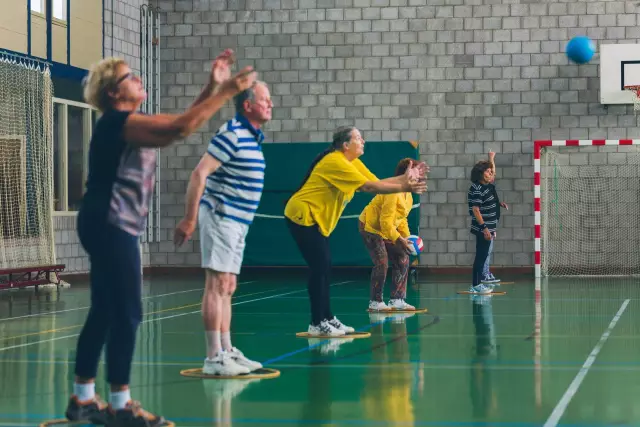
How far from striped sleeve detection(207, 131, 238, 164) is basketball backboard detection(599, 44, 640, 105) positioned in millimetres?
14739

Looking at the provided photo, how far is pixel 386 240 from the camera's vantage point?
12586 millimetres

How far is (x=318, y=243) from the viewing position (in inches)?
365

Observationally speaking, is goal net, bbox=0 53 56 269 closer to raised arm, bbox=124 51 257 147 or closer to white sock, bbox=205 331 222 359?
white sock, bbox=205 331 222 359

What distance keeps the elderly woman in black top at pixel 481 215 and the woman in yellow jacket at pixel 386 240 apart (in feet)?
10.6

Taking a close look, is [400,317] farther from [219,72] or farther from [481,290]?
[219,72]

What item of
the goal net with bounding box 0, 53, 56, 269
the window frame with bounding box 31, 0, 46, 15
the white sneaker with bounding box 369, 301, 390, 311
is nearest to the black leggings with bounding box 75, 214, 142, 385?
the white sneaker with bounding box 369, 301, 390, 311

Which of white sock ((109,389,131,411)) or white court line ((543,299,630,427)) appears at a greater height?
white sock ((109,389,131,411))

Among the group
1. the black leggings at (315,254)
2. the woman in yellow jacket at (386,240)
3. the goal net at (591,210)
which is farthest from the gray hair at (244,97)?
the goal net at (591,210)

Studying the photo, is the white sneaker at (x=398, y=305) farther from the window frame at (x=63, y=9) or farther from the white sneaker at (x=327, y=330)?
the window frame at (x=63, y=9)

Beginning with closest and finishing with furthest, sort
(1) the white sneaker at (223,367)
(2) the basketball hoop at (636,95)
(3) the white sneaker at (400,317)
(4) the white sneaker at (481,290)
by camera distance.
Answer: (1) the white sneaker at (223,367), (3) the white sneaker at (400,317), (4) the white sneaker at (481,290), (2) the basketball hoop at (636,95)

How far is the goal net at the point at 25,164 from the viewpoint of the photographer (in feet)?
54.9

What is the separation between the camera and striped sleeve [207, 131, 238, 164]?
684 cm

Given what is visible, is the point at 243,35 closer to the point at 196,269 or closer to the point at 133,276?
the point at 196,269

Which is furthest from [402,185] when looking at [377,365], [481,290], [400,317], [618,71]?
[618,71]
